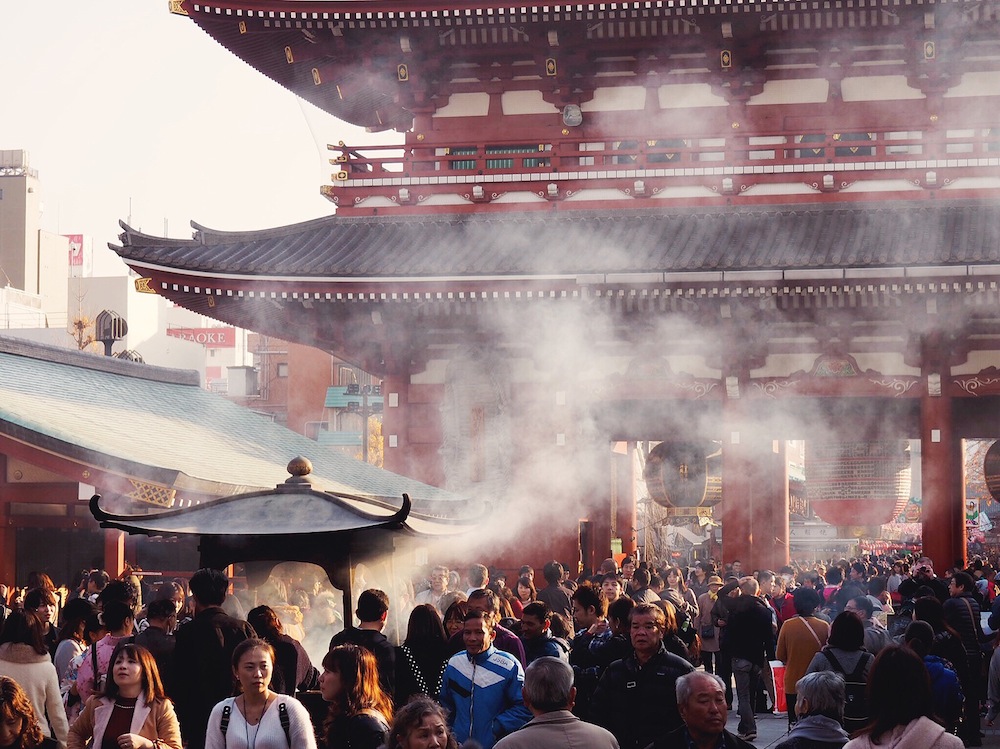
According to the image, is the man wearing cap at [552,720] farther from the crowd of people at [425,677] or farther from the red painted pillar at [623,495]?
the red painted pillar at [623,495]

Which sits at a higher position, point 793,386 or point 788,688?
point 793,386

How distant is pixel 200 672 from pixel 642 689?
2.40 meters

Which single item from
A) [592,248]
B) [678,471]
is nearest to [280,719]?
[592,248]

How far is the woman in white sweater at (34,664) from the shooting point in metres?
7.54

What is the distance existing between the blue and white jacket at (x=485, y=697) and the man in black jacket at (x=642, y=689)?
0.44 m

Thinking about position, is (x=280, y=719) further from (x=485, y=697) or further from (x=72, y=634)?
(x=72, y=634)

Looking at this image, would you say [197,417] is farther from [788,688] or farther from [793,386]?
[788,688]

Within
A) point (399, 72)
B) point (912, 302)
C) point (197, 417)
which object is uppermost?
point (399, 72)

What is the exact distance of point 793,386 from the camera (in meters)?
19.5

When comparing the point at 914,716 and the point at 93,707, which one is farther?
the point at 93,707

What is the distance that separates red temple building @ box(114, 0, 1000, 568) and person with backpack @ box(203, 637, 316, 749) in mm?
12552

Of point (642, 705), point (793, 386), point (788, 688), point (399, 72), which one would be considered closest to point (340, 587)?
point (642, 705)

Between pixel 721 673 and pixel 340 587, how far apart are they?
614 cm

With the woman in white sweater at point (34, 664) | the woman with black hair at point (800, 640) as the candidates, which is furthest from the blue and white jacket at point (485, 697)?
the woman with black hair at point (800, 640)
